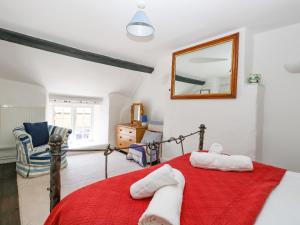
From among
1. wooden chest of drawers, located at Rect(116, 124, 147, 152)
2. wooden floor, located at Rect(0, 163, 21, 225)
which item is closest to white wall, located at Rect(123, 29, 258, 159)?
wooden chest of drawers, located at Rect(116, 124, 147, 152)

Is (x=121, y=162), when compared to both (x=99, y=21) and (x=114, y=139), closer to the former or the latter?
(x=114, y=139)

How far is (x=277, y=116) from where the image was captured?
2316 mm

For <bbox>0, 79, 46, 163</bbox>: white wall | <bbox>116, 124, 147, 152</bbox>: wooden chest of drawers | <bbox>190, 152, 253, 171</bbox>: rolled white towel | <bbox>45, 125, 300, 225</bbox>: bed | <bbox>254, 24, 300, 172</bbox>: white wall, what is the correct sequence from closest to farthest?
1. <bbox>45, 125, 300, 225</bbox>: bed
2. <bbox>190, 152, 253, 171</bbox>: rolled white towel
3. <bbox>254, 24, 300, 172</bbox>: white wall
4. <bbox>0, 79, 46, 163</bbox>: white wall
5. <bbox>116, 124, 147, 152</bbox>: wooden chest of drawers

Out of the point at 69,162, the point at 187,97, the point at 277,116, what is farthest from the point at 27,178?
the point at 277,116

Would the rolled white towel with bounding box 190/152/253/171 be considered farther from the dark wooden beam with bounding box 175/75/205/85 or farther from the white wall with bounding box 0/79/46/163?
the white wall with bounding box 0/79/46/163

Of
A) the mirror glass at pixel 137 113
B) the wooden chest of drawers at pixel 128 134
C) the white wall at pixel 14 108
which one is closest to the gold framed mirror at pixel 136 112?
the mirror glass at pixel 137 113

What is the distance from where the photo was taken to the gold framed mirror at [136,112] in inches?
176

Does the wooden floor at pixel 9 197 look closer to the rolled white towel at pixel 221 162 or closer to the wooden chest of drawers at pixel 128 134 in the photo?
the rolled white towel at pixel 221 162

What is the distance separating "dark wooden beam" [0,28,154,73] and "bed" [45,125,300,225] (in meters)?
2.60

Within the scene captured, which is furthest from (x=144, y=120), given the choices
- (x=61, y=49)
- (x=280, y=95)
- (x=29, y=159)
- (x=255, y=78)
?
(x=280, y=95)

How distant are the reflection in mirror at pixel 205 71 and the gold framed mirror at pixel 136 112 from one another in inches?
58.2

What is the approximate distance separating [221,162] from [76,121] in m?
3.99

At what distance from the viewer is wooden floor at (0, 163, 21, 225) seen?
1.77 m

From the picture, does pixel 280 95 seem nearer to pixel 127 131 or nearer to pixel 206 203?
pixel 206 203
